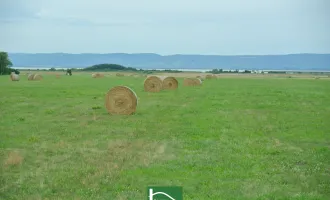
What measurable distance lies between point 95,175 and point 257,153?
14.3 feet

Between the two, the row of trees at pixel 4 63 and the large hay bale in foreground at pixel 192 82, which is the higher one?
the row of trees at pixel 4 63

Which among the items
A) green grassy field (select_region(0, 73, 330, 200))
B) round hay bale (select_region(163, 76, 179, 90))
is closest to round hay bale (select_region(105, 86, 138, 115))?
green grassy field (select_region(0, 73, 330, 200))

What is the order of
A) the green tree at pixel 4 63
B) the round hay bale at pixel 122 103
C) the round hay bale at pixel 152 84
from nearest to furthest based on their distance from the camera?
the round hay bale at pixel 122 103 < the round hay bale at pixel 152 84 < the green tree at pixel 4 63

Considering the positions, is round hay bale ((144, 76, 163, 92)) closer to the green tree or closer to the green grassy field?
the green grassy field

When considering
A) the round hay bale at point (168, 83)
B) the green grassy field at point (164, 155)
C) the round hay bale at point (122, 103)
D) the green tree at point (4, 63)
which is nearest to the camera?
the green grassy field at point (164, 155)

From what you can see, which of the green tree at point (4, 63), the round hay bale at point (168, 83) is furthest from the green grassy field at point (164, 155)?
the green tree at point (4, 63)

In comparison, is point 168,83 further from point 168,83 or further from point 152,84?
point 152,84

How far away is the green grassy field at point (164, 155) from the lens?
874 centimetres

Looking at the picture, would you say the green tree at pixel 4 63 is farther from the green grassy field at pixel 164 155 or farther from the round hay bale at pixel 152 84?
the green grassy field at pixel 164 155

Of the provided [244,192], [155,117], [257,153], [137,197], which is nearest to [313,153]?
[257,153]

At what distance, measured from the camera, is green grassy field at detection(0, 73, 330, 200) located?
28.7 feet

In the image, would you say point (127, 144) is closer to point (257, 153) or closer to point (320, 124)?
point (257, 153)

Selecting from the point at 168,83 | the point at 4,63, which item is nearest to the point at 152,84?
the point at 168,83

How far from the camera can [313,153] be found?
12117 millimetres
